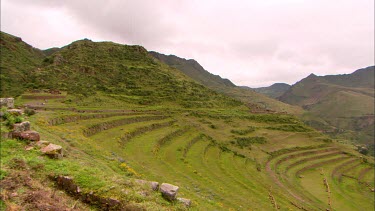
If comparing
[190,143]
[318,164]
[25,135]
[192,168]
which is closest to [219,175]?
[192,168]

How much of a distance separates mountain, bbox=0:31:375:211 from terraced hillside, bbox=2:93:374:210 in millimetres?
115

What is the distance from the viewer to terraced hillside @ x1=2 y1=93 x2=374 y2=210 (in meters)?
11.6

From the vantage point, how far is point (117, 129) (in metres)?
25.8

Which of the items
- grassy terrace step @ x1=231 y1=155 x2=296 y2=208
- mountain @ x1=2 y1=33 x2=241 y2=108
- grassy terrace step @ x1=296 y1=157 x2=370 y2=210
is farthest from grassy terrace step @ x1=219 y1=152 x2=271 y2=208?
mountain @ x1=2 y1=33 x2=241 y2=108

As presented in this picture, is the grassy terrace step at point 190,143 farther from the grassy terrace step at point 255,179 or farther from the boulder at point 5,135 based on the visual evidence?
the boulder at point 5,135

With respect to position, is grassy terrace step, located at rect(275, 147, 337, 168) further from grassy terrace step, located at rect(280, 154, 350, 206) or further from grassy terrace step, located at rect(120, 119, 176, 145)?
grassy terrace step, located at rect(120, 119, 176, 145)

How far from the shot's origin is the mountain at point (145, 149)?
7.57 metres

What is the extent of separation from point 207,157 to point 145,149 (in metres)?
9.07

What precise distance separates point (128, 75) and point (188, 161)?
40649 mm

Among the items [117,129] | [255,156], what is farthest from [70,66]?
[255,156]

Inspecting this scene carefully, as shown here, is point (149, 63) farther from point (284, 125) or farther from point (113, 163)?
point (113, 163)

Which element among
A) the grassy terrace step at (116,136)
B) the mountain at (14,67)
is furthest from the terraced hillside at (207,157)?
the mountain at (14,67)

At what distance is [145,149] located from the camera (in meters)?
21.6

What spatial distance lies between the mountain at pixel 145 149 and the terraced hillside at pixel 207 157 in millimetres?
115
